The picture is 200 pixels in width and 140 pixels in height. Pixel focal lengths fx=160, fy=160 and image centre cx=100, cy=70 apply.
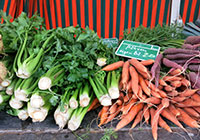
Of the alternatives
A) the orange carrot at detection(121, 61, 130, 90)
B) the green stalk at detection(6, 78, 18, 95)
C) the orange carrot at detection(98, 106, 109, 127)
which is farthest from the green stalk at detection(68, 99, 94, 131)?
the green stalk at detection(6, 78, 18, 95)

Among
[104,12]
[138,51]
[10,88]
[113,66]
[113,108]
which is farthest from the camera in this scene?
[104,12]

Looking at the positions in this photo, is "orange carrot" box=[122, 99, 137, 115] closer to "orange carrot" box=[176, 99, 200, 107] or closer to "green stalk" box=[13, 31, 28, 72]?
"orange carrot" box=[176, 99, 200, 107]

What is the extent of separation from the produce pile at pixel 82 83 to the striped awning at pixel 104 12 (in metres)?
1.84

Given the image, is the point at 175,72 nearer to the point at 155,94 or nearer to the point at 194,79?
the point at 194,79

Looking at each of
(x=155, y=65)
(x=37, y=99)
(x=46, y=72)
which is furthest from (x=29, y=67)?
(x=155, y=65)

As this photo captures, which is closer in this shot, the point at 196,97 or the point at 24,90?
the point at 24,90

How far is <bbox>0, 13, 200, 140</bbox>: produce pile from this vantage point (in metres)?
1.25

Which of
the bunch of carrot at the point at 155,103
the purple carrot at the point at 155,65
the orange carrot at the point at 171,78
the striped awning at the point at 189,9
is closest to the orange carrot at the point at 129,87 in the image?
the bunch of carrot at the point at 155,103

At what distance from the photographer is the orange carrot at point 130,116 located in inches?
50.8

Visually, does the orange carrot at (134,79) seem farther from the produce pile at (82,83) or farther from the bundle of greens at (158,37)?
the bundle of greens at (158,37)

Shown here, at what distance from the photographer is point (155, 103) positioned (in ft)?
4.55

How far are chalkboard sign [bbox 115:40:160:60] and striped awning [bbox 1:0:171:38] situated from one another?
1616mm

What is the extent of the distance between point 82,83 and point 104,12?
2.19 m

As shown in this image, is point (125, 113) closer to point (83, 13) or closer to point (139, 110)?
point (139, 110)
